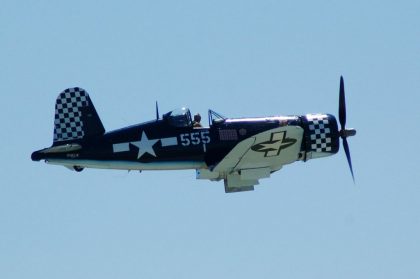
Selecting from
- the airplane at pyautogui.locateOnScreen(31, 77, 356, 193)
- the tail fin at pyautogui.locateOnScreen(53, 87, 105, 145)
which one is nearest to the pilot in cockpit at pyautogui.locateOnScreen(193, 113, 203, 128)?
the airplane at pyautogui.locateOnScreen(31, 77, 356, 193)

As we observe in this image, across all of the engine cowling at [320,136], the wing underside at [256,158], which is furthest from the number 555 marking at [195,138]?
the engine cowling at [320,136]

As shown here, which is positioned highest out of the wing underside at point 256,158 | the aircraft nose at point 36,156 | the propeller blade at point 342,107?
the propeller blade at point 342,107

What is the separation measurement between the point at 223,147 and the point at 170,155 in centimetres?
144

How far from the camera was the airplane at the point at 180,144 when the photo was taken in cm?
3872

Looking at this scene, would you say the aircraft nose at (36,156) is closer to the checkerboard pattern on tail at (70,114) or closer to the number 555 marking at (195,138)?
the checkerboard pattern on tail at (70,114)

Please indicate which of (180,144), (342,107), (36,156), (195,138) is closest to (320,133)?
(342,107)

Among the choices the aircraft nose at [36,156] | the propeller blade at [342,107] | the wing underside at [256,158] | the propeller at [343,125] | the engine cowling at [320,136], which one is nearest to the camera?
the aircraft nose at [36,156]

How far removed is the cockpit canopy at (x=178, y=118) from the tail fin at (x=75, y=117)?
70.6 inches

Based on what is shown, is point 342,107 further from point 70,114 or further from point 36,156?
point 36,156

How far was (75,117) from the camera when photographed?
3919cm

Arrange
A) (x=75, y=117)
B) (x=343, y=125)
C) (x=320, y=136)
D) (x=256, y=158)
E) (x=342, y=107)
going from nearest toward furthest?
(x=256, y=158) < (x=75, y=117) < (x=320, y=136) < (x=343, y=125) < (x=342, y=107)

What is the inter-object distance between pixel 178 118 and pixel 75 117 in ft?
9.06

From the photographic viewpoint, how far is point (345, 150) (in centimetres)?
4088

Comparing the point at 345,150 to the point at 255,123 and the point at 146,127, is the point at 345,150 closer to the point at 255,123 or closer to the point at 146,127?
the point at 255,123
